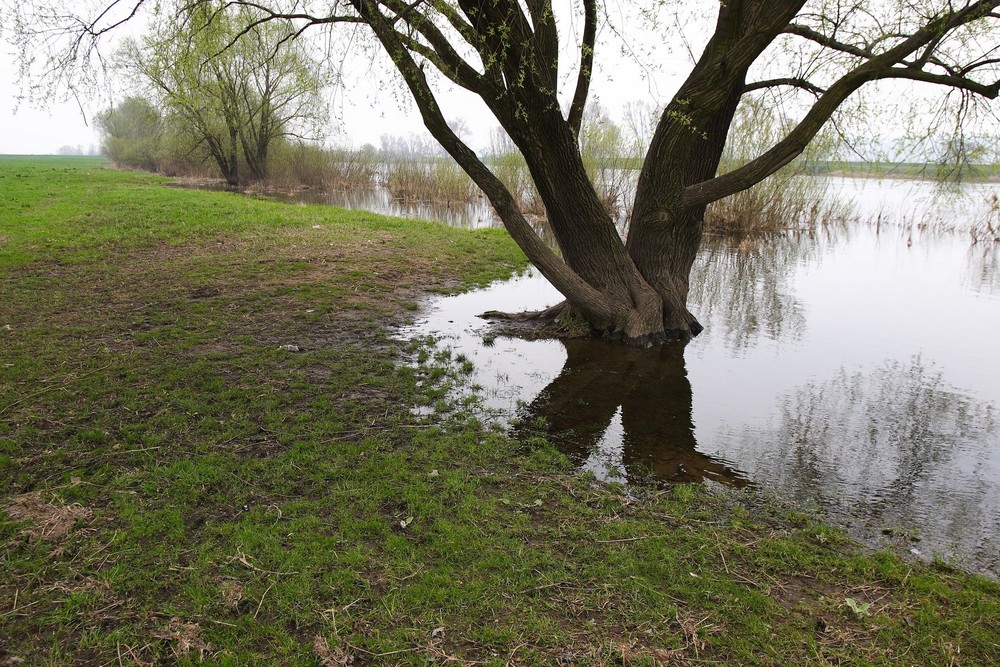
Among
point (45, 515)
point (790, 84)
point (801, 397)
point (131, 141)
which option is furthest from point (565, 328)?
point (131, 141)

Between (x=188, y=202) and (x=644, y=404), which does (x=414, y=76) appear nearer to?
(x=644, y=404)

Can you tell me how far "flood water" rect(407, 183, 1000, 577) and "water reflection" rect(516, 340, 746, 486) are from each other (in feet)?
0.07

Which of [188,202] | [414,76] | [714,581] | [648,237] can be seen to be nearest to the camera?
[714,581]

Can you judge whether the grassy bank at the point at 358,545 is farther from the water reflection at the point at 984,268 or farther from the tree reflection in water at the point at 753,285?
the water reflection at the point at 984,268

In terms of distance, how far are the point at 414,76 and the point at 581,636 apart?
577 cm

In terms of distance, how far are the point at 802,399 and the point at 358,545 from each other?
5.09 m

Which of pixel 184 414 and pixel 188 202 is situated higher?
pixel 188 202

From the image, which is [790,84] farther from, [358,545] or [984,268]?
[984,268]

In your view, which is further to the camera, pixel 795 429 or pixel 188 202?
pixel 188 202

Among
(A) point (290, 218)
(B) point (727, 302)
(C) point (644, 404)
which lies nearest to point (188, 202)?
(A) point (290, 218)

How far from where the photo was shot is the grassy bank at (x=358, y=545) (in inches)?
111

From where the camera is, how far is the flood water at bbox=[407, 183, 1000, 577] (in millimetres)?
4477

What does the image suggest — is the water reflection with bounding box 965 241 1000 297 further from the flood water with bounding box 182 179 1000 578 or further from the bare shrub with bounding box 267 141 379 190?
the bare shrub with bounding box 267 141 379 190

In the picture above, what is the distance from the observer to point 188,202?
18125 millimetres
